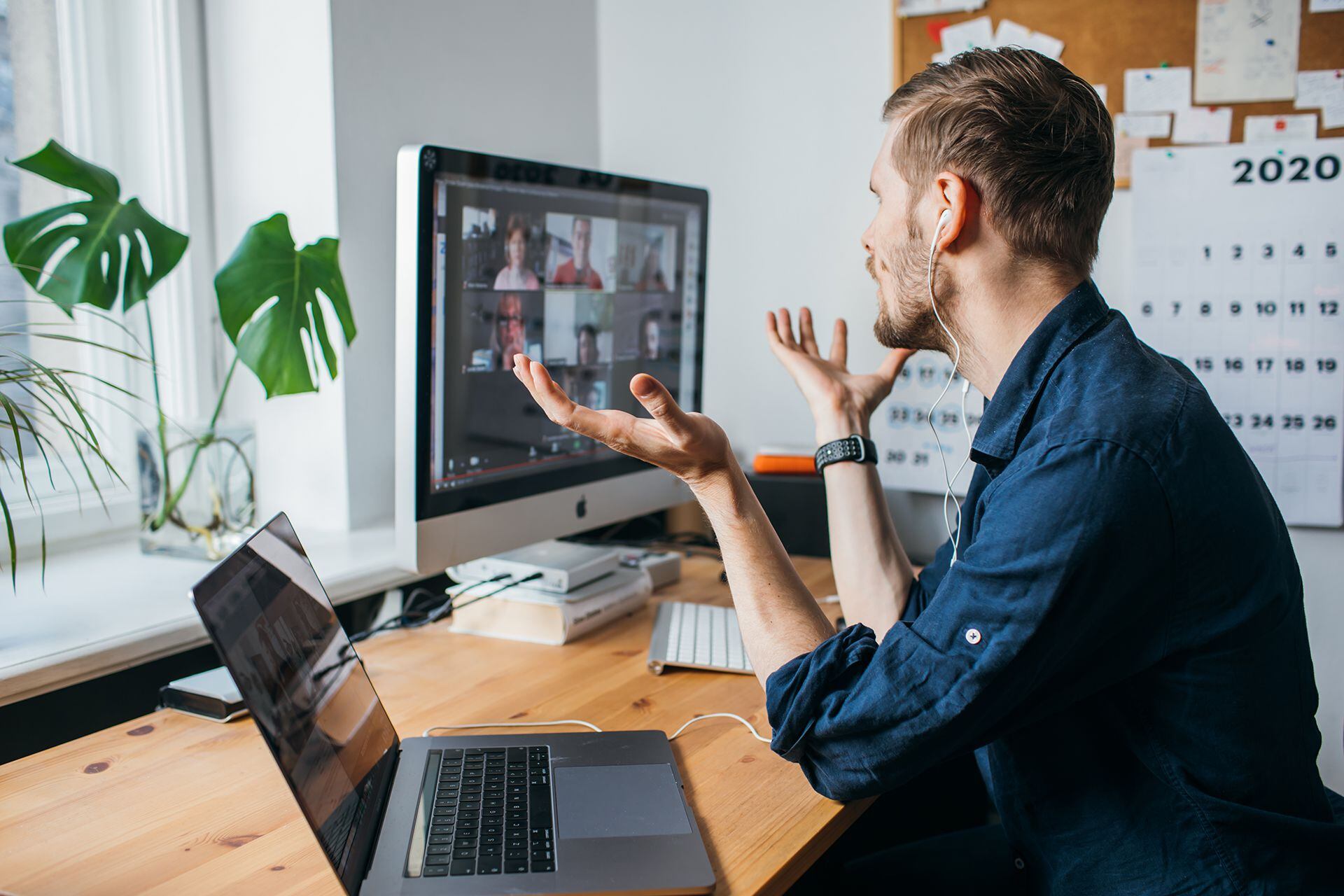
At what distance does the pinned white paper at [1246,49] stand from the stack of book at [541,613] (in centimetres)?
125

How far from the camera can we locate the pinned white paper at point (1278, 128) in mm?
1626

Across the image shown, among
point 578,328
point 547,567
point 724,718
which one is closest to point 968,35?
point 578,328

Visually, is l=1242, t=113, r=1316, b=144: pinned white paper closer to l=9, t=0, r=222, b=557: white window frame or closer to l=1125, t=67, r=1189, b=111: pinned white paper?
l=1125, t=67, r=1189, b=111: pinned white paper

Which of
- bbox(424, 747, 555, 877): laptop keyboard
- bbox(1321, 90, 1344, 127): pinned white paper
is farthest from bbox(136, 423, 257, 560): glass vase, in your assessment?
bbox(1321, 90, 1344, 127): pinned white paper

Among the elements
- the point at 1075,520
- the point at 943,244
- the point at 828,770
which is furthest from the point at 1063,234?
the point at 828,770

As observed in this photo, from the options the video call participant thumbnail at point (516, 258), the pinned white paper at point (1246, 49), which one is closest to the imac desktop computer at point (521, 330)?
the video call participant thumbnail at point (516, 258)

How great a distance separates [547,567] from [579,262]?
1.36 ft

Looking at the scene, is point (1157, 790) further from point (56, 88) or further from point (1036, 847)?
point (56, 88)

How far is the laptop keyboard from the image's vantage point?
802mm

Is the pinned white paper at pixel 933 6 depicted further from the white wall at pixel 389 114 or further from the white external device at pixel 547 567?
the white external device at pixel 547 567

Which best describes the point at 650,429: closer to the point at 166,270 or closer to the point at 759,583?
the point at 759,583

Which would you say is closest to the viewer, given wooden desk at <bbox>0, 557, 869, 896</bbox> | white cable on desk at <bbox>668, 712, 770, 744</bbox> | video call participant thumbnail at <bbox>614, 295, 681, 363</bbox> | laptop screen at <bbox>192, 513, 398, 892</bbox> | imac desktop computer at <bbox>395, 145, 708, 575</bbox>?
laptop screen at <bbox>192, 513, 398, 892</bbox>

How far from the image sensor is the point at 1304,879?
0.88m

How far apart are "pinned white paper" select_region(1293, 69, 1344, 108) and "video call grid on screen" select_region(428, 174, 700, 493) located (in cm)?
97
